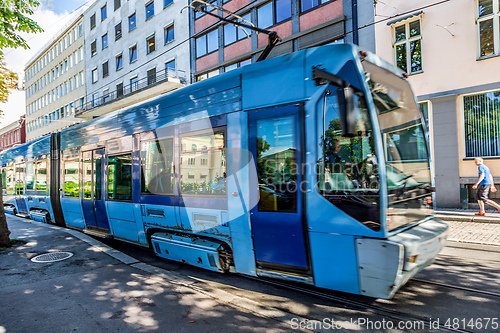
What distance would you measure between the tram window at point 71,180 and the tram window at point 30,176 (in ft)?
9.51

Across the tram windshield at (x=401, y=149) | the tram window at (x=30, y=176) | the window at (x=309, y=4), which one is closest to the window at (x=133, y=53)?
the window at (x=309, y=4)

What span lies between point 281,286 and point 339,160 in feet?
6.80

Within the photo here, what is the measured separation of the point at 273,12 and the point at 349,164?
15587 millimetres

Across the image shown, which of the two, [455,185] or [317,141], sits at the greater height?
[317,141]

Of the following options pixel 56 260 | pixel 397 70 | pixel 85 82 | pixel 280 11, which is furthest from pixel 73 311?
pixel 85 82

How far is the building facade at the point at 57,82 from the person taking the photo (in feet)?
121

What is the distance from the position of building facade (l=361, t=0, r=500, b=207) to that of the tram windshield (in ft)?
27.3

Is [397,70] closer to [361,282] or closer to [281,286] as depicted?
[361,282]

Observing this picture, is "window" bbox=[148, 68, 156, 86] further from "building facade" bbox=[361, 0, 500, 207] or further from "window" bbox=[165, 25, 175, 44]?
"building facade" bbox=[361, 0, 500, 207]

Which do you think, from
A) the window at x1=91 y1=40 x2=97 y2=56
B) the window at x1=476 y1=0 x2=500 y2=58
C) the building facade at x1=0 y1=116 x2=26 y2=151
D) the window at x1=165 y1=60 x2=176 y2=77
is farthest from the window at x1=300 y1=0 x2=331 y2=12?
the building facade at x1=0 y1=116 x2=26 y2=151

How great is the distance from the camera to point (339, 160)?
11.5ft

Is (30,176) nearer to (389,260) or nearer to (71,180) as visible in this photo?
(71,180)

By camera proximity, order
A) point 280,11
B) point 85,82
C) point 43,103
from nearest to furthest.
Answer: point 280,11, point 85,82, point 43,103

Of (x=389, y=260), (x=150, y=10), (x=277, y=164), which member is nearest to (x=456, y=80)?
(x=277, y=164)
